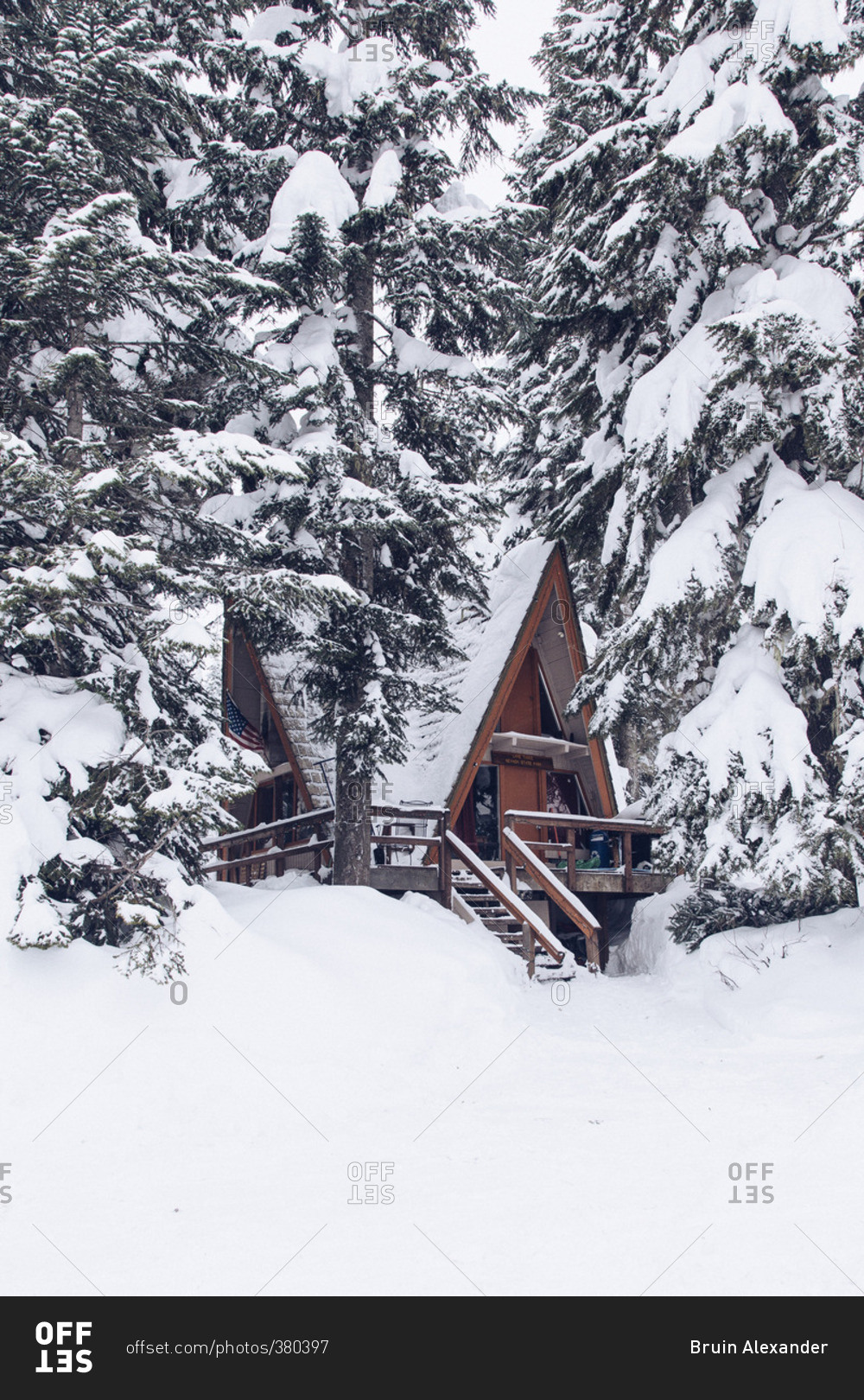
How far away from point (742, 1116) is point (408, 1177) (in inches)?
104

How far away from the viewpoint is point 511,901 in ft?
41.6

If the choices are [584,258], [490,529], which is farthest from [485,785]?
[584,258]

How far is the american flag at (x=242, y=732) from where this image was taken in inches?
636

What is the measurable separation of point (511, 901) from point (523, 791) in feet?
19.2

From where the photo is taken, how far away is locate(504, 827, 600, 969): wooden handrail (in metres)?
12.3

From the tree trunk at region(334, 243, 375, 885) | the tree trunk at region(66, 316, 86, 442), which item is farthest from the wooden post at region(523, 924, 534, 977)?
the tree trunk at region(66, 316, 86, 442)

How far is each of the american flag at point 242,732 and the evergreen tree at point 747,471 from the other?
6523mm

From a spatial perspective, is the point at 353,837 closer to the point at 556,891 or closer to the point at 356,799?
the point at 356,799

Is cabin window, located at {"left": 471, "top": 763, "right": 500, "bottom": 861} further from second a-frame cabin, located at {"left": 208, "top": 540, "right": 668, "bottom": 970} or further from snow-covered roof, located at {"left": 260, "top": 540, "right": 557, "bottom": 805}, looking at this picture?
snow-covered roof, located at {"left": 260, "top": 540, "right": 557, "bottom": 805}

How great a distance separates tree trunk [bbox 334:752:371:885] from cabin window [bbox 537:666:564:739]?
731cm

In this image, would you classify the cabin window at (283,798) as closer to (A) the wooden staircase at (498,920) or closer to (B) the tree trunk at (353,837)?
(A) the wooden staircase at (498,920)

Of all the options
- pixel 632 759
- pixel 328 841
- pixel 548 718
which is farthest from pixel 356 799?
pixel 632 759

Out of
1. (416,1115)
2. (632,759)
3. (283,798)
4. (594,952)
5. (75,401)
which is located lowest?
(416,1115)

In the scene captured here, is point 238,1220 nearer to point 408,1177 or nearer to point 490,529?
point 408,1177
